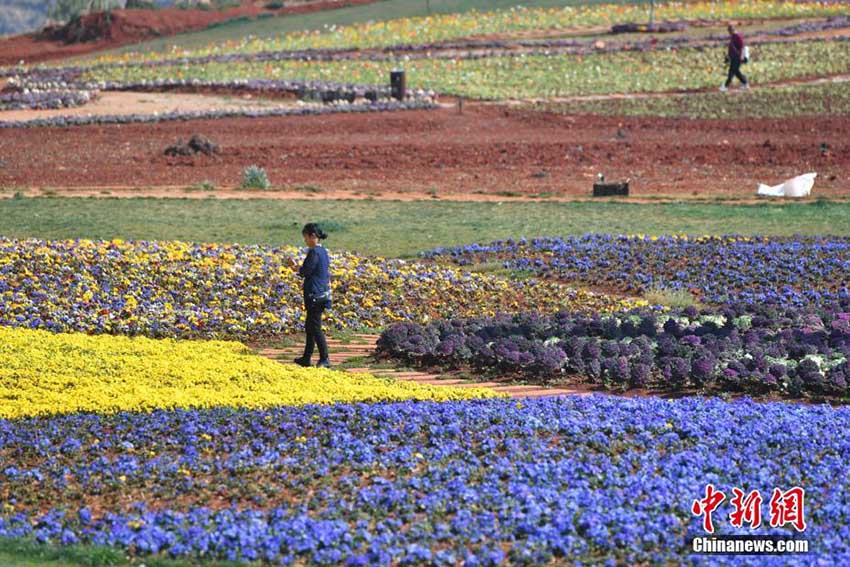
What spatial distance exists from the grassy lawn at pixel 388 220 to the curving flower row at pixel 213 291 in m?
3.25

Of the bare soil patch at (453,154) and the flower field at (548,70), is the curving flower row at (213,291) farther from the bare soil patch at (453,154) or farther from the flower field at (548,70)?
the flower field at (548,70)

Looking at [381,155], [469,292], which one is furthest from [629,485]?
[381,155]

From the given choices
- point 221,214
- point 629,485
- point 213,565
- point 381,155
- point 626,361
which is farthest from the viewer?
point 381,155

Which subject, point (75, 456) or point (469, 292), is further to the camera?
point (469, 292)

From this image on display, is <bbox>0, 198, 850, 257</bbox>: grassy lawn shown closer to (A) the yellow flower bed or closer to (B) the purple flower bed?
(A) the yellow flower bed

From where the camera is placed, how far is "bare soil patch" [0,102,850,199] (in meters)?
32.9

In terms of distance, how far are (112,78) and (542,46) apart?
18.8 meters

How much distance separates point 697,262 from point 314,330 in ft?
27.1

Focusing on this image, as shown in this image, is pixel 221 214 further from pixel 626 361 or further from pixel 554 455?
pixel 554 455

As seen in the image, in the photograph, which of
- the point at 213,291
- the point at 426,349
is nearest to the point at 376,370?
the point at 426,349

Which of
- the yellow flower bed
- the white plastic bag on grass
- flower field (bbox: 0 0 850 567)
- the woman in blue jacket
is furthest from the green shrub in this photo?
the woman in blue jacket

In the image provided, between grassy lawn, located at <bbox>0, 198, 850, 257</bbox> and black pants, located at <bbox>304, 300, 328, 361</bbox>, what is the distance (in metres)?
7.77

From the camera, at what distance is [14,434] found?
37.7ft

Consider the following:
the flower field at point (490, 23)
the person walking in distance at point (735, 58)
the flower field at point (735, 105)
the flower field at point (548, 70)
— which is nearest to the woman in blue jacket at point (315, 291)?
the flower field at point (735, 105)
